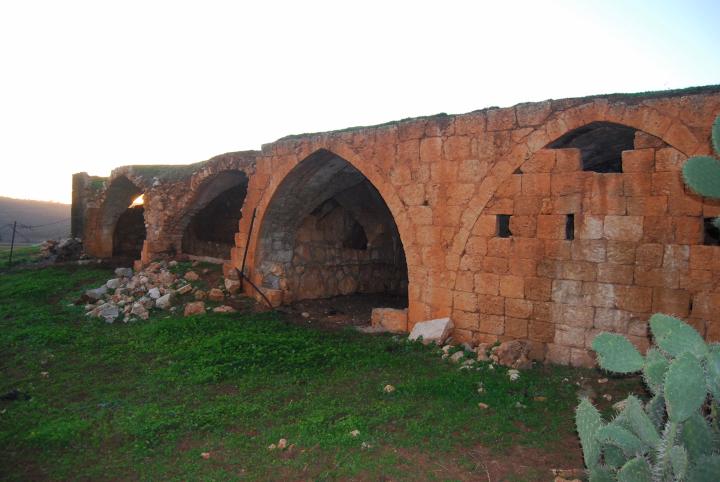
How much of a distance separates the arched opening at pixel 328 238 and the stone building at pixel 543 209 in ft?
0.42

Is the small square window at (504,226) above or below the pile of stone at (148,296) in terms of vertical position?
above

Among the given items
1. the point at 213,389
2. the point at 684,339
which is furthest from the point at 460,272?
the point at 684,339

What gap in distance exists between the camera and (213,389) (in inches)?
239

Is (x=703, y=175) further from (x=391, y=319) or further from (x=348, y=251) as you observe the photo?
(x=348, y=251)

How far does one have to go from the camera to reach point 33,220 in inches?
1458

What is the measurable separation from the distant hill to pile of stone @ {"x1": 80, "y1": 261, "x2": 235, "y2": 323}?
756 inches

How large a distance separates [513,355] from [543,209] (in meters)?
1.98

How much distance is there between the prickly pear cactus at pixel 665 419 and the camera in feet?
7.93

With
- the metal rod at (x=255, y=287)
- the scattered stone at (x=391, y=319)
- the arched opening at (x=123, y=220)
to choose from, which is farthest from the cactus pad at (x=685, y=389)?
the arched opening at (x=123, y=220)

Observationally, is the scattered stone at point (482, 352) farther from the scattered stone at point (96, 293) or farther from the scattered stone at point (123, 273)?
the scattered stone at point (123, 273)

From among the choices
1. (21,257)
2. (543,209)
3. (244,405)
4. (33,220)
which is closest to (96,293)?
(244,405)

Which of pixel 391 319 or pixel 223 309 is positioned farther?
pixel 223 309

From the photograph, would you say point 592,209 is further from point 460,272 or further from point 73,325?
point 73,325

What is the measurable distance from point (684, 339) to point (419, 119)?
5701 millimetres
